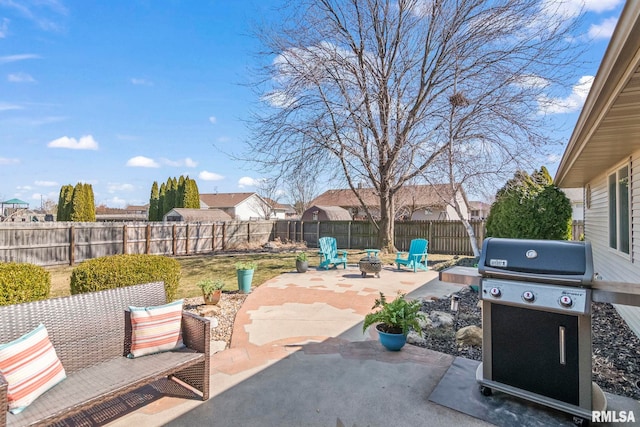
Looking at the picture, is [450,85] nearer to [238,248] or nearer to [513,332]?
[513,332]

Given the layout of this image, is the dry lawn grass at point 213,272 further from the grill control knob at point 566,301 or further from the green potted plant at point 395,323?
the grill control knob at point 566,301

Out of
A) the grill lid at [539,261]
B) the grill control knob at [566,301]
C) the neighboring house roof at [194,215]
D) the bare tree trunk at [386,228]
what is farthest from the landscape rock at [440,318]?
the neighboring house roof at [194,215]

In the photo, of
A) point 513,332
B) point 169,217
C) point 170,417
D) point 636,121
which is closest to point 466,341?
point 513,332

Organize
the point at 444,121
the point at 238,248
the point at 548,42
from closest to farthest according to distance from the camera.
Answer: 1. the point at 548,42
2. the point at 444,121
3. the point at 238,248

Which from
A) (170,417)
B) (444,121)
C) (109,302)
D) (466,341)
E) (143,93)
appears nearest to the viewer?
(170,417)

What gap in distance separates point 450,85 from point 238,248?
11.4 meters

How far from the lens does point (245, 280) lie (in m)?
6.25

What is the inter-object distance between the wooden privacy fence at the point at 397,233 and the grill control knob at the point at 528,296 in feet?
37.6

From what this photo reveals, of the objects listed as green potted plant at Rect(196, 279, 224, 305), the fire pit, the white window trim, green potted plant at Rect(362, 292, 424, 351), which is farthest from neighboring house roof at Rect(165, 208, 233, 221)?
the white window trim

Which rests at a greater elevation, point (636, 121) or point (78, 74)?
point (78, 74)

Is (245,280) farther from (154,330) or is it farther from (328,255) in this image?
(154,330)

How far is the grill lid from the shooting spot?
2.06 metres

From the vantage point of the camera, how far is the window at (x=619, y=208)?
15.5 feet

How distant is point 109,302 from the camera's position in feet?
8.31
